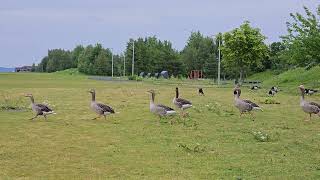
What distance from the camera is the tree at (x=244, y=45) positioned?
187ft

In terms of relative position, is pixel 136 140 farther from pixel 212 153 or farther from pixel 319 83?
pixel 319 83

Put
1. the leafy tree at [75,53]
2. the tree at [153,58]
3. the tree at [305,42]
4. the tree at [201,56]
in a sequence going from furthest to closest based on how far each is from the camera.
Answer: the leafy tree at [75,53], the tree at [153,58], the tree at [201,56], the tree at [305,42]

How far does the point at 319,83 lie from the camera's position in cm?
4619

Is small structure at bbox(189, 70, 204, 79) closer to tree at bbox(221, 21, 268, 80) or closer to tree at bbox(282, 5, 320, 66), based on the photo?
tree at bbox(221, 21, 268, 80)

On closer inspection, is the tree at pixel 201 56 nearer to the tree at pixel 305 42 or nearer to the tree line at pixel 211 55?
the tree line at pixel 211 55

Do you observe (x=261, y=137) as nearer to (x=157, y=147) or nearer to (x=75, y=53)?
(x=157, y=147)

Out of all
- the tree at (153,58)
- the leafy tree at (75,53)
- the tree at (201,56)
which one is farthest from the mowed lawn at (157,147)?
the leafy tree at (75,53)

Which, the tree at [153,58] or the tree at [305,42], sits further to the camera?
the tree at [153,58]

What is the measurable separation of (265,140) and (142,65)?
3468 inches

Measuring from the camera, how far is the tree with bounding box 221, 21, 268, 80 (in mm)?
57094

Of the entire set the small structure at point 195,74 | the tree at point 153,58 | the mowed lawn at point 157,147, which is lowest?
the mowed lawn at point 157,147

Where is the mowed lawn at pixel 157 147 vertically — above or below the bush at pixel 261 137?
below

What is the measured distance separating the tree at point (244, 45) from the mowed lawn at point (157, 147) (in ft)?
121

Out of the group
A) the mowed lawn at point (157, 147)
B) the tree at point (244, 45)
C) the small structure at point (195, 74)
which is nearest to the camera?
the mowed lawn at point (157, 147)
